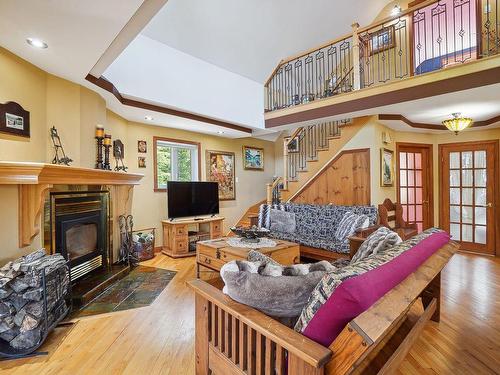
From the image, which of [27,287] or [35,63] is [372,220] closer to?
[27,287]

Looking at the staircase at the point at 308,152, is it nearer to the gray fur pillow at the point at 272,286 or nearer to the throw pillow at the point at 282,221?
the throw pillow at the point at 282,221

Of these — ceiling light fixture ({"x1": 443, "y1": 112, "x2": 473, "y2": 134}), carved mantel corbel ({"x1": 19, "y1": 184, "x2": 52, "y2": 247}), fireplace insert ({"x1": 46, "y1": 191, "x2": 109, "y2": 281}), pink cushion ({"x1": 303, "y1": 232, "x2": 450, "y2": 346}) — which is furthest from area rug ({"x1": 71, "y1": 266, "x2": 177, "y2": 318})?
ceiling light fixture ({"x1": 443, "y1": 112, "x2": 473, "y2": 134})

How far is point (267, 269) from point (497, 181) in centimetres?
544

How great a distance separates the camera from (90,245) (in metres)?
3.34

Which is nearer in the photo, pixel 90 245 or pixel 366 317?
pixel 366 317

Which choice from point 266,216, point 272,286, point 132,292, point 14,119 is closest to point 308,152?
point 266,216

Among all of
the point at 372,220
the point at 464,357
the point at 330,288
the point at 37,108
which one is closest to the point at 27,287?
the point at 37,108

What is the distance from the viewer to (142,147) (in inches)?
188

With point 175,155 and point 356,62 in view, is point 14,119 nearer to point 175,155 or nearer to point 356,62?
point 175,155

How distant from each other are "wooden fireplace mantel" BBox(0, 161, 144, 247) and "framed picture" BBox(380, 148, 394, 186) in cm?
403

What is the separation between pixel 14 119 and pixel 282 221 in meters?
3.61

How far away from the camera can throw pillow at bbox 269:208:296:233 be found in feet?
14.5

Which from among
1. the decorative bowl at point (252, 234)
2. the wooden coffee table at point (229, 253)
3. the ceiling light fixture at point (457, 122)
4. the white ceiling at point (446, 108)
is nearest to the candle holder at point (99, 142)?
the wooden coffee table at point (229, 253)

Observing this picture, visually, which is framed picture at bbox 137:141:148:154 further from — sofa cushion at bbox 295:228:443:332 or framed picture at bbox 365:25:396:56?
sofa cushion at bbox 295:228:443:332
